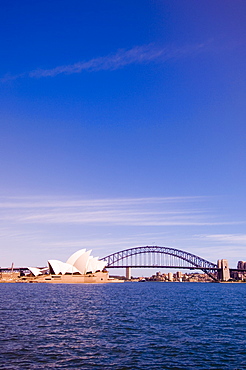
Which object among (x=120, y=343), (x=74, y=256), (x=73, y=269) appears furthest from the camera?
(x=73, y=269)

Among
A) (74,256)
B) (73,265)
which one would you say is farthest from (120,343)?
(73,265)

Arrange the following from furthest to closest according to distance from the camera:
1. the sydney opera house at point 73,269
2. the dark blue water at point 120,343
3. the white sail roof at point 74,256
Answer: the sydney opera house at point 73,269, the white sail roof at point 74,256, the dark blue water at point 120,343

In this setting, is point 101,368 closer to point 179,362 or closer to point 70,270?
point 179,362

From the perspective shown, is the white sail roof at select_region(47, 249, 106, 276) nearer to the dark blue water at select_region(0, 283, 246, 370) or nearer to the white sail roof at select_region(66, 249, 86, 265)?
the white sail roof at select_region(66, 249, 86, 265)

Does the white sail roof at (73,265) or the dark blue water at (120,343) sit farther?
the white sail roof at (73,265)

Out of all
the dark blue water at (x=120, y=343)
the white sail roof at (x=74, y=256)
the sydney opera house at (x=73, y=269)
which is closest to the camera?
the dark blue water at (x=120, y=343)

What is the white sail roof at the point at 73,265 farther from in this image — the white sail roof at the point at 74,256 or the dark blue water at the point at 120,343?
the dark blue water at the point at 120,343

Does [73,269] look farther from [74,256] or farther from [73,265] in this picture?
[74,256]

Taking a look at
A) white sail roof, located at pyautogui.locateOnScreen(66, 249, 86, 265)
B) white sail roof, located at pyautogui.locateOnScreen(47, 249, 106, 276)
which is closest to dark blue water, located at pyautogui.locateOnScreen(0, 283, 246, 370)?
white sail roof, located at pyautogui.locateOnScreen(66, 249, 86, 265)

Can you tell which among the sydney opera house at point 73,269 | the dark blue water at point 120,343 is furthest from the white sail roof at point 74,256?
the dark blue water at point 120,343

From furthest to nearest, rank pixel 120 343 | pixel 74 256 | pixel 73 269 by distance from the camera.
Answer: pixel 73 269, pixel 74 256, pixel 120 343

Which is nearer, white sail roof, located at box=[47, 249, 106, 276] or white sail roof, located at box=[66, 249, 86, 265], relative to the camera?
white sail roof, located at box=[66, 249, 86, 265]

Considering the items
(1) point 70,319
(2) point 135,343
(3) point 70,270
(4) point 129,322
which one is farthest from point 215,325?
(3) point 70,270

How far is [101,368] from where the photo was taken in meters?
16.4
